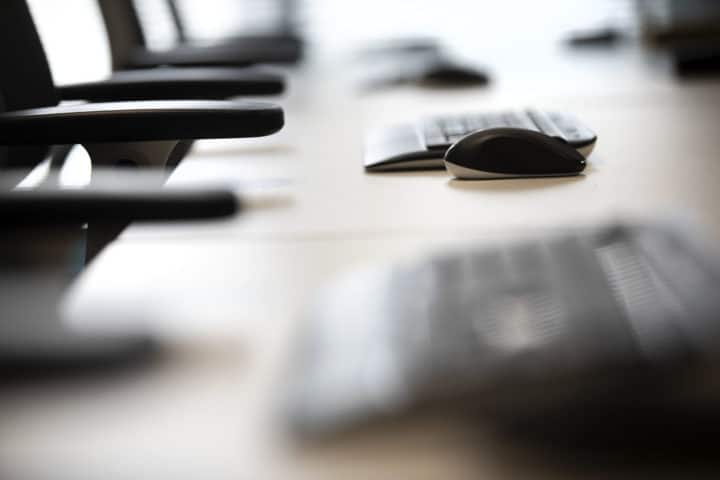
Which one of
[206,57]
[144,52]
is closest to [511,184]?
[206,57]

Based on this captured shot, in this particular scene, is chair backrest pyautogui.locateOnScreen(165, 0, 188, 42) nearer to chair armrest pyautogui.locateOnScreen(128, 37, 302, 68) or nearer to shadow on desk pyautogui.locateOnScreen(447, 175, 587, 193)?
chair armrest pyautogui.locateOnScreen(128, 37, 302, 68)

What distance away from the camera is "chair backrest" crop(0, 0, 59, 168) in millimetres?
1289

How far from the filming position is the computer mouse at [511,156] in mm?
911

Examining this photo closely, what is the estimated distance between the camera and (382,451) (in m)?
0.41

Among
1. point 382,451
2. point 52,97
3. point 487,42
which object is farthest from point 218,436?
point 487,42

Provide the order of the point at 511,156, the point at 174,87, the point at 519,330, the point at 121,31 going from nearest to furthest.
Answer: the point at 519,330 → the point at 511,156 → the point at 174,87 → the point at 121,31

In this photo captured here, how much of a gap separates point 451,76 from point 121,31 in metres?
0.82

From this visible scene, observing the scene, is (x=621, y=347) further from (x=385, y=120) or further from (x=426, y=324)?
(x=385, y=120)

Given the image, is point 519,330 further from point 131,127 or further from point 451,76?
point 451,76

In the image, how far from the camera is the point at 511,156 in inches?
35.9

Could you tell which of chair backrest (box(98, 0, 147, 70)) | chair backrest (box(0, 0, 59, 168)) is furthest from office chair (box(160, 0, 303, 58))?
chair backrest (box(0, 0, 59, 168))

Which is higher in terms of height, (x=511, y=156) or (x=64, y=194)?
(x=64, y=194)

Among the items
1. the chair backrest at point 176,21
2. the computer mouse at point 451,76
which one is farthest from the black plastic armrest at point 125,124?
the chair backrest at point 176,21

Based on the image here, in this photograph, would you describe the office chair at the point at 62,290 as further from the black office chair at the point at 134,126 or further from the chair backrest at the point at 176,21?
the chair backrest at the point at 176,21
